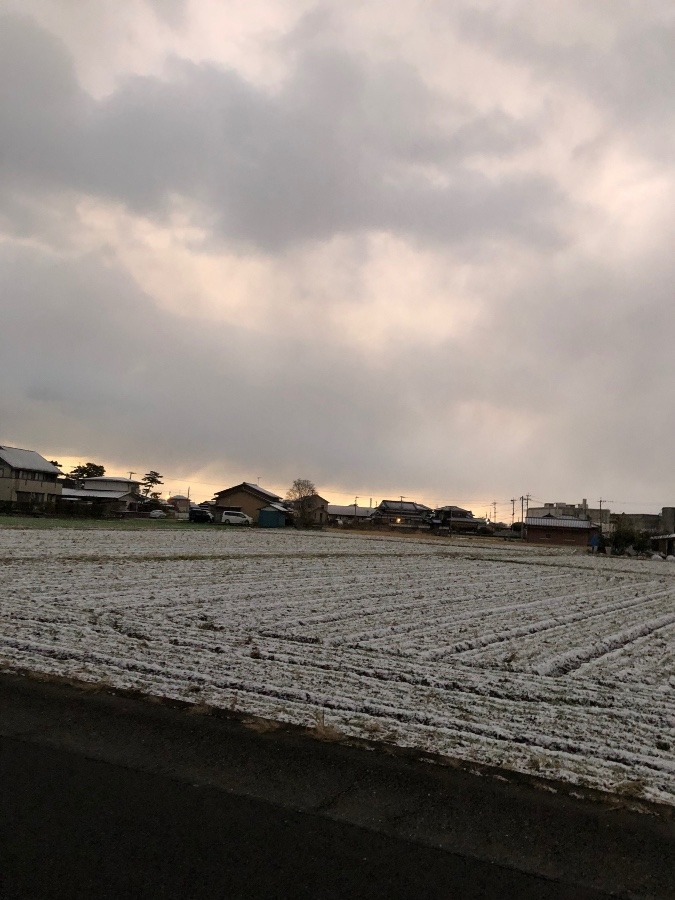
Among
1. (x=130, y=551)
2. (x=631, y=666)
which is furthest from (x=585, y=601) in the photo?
(x=130, y=551)

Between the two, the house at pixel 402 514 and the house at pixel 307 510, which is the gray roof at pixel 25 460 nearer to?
the house at pixel 307 510

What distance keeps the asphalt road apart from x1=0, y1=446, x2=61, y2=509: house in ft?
231

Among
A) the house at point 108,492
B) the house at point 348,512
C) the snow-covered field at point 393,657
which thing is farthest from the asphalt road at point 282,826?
the house at point 348,512

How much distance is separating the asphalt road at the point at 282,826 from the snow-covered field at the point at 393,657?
64cm

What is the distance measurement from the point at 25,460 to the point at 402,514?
50.2 m

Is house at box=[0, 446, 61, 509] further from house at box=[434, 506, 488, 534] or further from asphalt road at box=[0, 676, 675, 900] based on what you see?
asphalt road at box=[0, 676, 675, 900]

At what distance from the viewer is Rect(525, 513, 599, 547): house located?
71938 millimetres

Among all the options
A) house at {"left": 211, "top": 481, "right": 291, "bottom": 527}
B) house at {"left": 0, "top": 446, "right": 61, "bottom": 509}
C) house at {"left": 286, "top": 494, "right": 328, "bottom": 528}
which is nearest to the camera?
house at {"left": 0, "top": 446, "right": 61, "bottom": 509}

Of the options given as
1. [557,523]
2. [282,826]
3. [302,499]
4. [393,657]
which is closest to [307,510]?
[302,499]

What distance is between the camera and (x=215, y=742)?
446cm

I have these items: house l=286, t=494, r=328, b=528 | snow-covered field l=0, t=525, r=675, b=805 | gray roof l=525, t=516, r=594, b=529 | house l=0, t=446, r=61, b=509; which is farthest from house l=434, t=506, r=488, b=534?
snow-covered field l=0, t=525, r=675, b=805

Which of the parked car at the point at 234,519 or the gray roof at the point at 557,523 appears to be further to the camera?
the gray roof at the point at 557,523

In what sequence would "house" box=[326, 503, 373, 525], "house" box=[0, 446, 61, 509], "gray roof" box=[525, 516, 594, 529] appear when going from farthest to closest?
"house" box=[326, 503, 373, 525] → "gray roof" box=[525, 516, 594, 529] → "house" box=[0, 446, 61, 509]

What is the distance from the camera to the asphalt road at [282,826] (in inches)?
111
